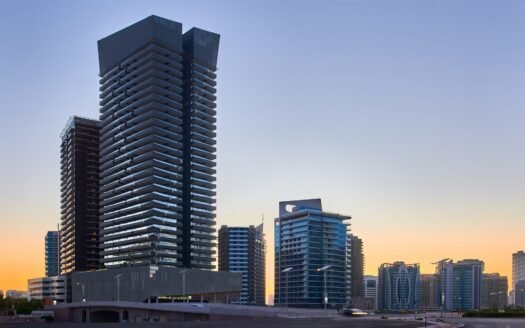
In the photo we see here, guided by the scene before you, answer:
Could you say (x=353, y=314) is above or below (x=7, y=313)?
above

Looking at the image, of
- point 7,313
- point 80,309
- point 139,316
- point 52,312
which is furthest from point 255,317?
point 7,313

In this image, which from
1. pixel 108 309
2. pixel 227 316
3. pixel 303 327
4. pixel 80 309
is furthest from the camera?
pixel 80 309

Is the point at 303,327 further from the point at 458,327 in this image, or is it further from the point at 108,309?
the point at 108,309

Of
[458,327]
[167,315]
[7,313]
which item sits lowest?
[7,313]

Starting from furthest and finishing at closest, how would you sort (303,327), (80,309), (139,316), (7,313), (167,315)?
(7,313)
(80,309)
(139,316)
(167,315)
(303,327)

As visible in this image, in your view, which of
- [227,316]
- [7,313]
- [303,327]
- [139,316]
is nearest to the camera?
[303,327]

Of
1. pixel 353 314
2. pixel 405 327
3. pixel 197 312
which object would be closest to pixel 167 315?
pixel 197 312

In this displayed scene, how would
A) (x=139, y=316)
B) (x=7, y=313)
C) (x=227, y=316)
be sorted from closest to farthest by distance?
(x=227, y=316), (x=139, y=316), (x=7, y=313)

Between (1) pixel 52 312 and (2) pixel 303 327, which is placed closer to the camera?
(2) pixel 303 327

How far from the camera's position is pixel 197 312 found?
12488 centimetres

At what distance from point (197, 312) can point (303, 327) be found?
51.4 m

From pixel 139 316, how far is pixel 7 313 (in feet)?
256

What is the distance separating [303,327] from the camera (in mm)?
78375

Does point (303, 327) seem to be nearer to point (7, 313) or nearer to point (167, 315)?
point (167, 315)
